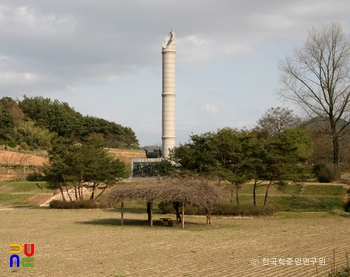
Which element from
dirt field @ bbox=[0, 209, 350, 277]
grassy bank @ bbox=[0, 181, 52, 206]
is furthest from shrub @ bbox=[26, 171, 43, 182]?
dirt field @ bbox=[0, 209, 350, 277]

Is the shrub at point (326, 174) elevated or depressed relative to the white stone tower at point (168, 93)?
depressed

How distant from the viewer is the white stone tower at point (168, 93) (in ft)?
156

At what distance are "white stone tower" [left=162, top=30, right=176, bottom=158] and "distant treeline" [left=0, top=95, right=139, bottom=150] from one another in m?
22.7

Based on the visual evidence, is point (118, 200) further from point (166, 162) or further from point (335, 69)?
point (335, 69)

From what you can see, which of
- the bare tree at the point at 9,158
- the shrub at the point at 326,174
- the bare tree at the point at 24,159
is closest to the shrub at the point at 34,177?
the bare tree at the point at 24,159

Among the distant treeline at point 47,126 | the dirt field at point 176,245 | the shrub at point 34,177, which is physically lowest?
the dirt field at point 176,245

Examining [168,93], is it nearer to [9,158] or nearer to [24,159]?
[24,159]

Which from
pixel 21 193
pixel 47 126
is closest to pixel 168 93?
pixel 21 193

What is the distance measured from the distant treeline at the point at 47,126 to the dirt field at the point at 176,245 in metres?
41.7

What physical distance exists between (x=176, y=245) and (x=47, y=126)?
60.2m

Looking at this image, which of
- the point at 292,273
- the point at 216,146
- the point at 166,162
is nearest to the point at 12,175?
the point at 166,162

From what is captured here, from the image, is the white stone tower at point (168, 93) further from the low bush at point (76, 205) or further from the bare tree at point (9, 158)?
the bare tree at point (9, 158)

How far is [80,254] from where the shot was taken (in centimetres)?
1491

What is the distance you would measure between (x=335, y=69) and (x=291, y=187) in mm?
11469
